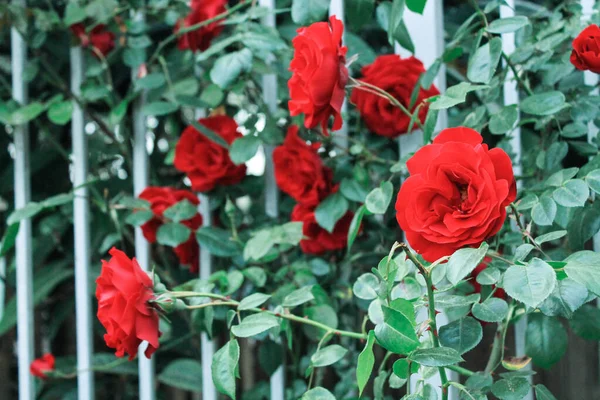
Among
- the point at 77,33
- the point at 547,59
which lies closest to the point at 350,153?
the point at 547,59

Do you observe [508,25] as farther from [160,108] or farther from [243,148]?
[160,108]

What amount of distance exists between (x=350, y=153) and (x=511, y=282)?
19.6 inches

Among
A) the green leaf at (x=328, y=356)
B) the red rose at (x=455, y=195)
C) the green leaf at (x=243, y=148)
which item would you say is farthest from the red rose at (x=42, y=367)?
the red rose at (x=455, y=195)

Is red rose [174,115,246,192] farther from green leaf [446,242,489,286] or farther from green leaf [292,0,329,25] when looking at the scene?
green leaf [446,242,489,286]

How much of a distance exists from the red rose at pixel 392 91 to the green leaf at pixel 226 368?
404mm

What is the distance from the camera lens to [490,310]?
0.65 m

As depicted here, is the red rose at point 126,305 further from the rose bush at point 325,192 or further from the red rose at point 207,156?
the red rose at point 207,156

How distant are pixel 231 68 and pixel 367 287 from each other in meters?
0.39

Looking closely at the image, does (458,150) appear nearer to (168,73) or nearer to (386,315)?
(386,315)

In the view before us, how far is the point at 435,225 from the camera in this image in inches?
24.2

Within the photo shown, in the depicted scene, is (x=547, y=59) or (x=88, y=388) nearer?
(x=547, y=59)

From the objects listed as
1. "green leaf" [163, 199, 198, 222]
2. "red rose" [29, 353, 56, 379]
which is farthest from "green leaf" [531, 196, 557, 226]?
"red rose" [29, 353, 56, 379]

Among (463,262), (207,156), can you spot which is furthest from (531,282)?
(207,156)

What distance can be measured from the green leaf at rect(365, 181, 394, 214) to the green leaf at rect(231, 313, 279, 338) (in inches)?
6.8
